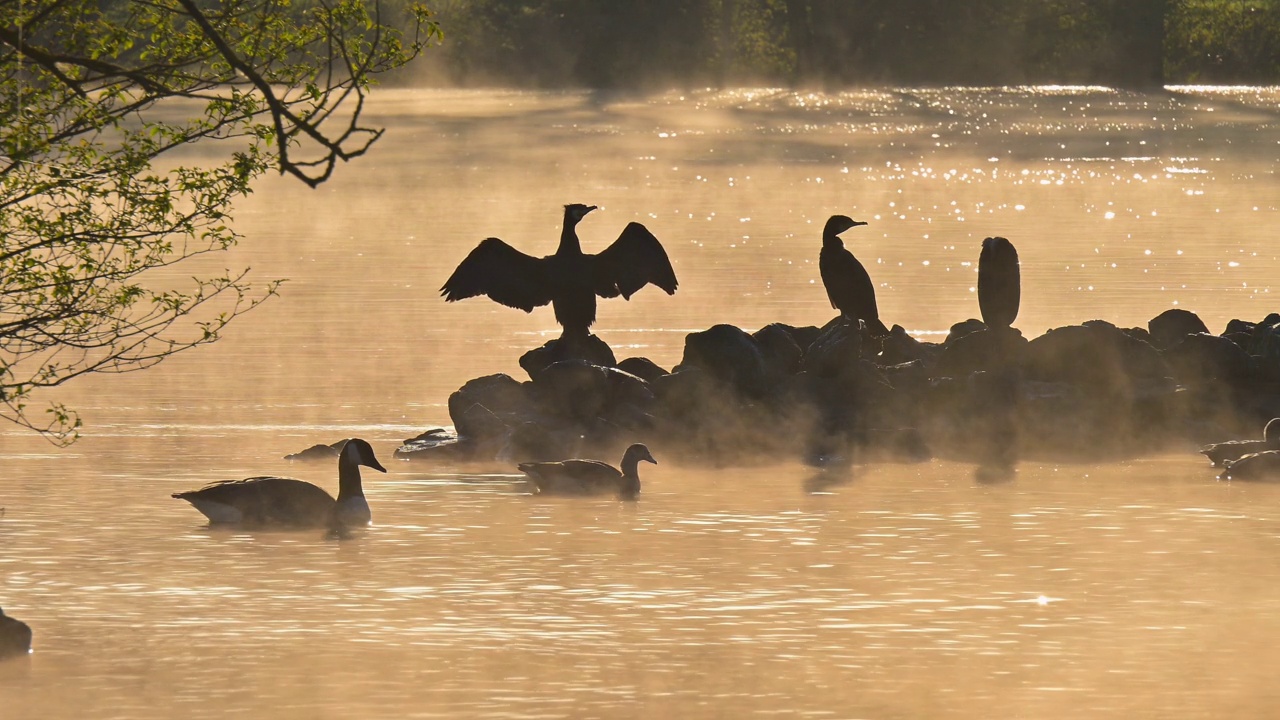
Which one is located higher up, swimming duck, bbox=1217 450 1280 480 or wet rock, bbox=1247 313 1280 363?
wet rock, bbox=1247 313 1280 363

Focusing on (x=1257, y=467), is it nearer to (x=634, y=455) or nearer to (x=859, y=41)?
(x=634, y=455)

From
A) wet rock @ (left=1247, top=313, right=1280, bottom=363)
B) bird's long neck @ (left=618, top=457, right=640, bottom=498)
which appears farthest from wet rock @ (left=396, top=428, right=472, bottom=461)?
wet rock @ (left=1247, top=313, right=1280, bottom=363)

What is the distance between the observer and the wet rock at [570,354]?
20.2 meters

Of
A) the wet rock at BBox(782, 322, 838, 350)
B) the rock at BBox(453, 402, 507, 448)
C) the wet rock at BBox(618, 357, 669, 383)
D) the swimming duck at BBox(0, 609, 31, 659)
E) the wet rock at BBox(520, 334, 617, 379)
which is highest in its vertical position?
the wet rock at BBox(782, 322, 838, 350)

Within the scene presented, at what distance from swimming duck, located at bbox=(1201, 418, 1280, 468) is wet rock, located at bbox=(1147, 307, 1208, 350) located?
4.22m

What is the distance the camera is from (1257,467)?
16641 mm

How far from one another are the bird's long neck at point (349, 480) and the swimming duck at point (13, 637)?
3.83 meters

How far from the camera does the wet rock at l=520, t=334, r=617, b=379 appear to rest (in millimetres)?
20203

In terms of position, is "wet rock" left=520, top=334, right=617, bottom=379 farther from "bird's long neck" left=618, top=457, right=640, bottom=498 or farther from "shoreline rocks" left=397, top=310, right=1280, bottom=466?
"bird's long neck" left=618, top=457, right=640, bottom=498

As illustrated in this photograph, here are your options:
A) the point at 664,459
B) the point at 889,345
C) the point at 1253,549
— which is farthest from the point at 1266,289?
the point at 1253,549

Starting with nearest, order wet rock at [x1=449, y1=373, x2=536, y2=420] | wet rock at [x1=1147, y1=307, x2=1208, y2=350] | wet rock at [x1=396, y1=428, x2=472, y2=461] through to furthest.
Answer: wet rock at [x1=396, y1=428, x2=472, y2=461]
wet rock at [x1=449, y1=373, x2=536, y2=420]
wet rock at [x1=1147, y1=307, x2=1208, y2=350]

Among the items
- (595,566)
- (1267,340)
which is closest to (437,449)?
(595,566)

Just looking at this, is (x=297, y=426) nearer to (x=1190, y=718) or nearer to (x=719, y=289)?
(x=1190, y=718)

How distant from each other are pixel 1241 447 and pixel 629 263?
5831 mm
